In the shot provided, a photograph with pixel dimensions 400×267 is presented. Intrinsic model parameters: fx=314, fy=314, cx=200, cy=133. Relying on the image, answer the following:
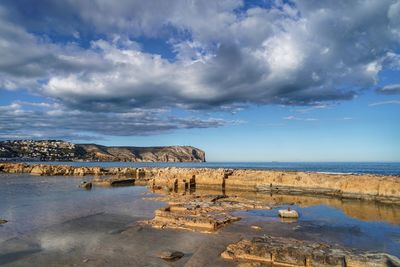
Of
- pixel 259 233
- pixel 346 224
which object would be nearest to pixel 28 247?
pixel 259 233

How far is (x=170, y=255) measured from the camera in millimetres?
13086

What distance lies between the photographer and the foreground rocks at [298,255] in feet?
38.9

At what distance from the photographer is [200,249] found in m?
14.3

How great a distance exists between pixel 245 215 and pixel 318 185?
1805 cm

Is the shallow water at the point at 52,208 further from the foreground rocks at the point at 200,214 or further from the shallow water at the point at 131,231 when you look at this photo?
the foreground rocks at the point at 200,214

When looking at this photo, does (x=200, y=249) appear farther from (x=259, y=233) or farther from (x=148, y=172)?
(x=148, y=172)

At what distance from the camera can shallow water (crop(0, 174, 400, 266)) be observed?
45.5 ft

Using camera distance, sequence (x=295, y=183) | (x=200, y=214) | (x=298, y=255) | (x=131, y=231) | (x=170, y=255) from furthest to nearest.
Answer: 1. (x=295, y=183)
2. (x=200, y=214)
3. (x=131, y=231)
4. (x=170, y=255)
5. (x=298, y=255)

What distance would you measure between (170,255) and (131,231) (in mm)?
5381

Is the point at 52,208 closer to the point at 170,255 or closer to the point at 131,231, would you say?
the point at 131,231

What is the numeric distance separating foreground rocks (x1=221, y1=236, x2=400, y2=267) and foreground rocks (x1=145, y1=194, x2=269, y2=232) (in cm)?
486

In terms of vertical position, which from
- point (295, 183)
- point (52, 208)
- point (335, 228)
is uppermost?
point (295, 183)

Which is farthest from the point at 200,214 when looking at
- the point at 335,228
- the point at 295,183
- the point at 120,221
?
the point at 295,183

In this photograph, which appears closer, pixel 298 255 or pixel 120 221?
pixel 298 255
